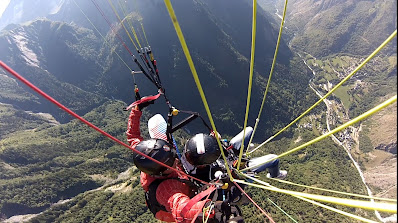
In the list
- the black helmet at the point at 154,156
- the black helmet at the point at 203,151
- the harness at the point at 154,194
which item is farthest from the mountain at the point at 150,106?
the black helmet at the point at 154,156

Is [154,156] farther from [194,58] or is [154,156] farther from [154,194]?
[194,58]

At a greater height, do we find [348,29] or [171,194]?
[348,29]

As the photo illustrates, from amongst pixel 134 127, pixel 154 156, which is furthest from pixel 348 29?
pixel 154 156

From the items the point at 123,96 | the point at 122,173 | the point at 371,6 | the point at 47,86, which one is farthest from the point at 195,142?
the point at 371,6

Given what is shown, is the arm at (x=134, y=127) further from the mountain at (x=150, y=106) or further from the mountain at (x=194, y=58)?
the mountain at (x=194, y=58)

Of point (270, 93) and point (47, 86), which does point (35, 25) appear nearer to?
point (47, 86)
